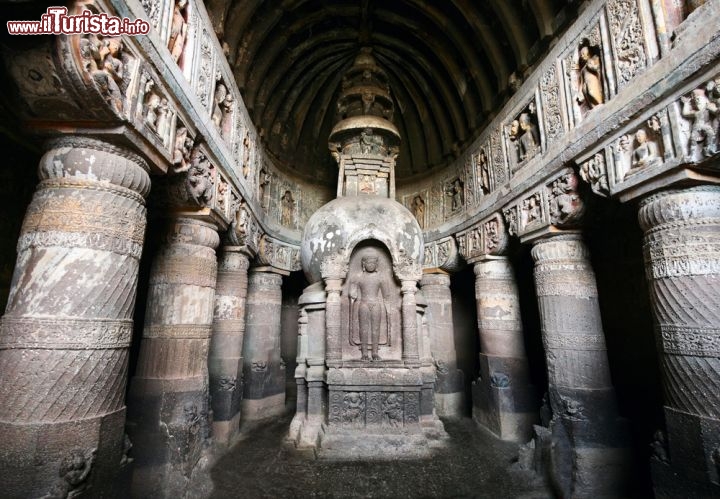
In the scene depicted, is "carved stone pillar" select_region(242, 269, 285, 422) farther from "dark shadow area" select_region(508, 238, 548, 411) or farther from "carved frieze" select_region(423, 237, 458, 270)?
"dark shadow area" select_region(508, 238, 548, 411)

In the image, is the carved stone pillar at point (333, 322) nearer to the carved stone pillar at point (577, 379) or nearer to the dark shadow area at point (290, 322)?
the carved stone pillar at point (577, 379)

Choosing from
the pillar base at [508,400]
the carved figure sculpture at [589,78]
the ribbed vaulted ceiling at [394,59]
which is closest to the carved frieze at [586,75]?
the carved figure sculpture at [589,78]

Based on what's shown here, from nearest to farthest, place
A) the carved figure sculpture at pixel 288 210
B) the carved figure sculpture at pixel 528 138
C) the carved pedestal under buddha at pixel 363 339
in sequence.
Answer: the carved pedestal under buddha at pixel 363 339 → the carved figure sculpture at pixel 528 138 → the carved figure sculpture at pixel 288 210

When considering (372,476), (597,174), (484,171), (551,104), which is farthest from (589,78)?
(372,476)

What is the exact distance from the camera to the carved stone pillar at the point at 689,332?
10.7 ft

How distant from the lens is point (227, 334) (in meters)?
6.57

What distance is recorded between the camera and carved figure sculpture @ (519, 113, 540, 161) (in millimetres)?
6035

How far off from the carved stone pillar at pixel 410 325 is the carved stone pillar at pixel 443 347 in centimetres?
229

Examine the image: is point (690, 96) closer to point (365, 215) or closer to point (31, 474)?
point (365, 215)

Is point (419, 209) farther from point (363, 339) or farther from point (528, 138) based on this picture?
point (363, 339)

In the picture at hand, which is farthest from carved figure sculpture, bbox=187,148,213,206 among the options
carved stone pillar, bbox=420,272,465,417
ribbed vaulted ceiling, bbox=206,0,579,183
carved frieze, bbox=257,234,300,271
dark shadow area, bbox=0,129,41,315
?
carved stone pillar, bbox=420,272,465,417

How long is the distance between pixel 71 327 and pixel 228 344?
13.1ft

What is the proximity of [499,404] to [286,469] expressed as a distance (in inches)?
152

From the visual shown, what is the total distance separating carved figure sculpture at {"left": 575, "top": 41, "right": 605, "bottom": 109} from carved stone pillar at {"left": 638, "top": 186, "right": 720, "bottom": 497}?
1746mm
